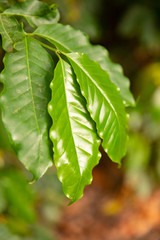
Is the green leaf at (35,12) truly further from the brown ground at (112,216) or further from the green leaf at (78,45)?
the brown ground at (112,216)

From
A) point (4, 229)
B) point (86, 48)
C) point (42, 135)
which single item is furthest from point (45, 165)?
point (4, 229)

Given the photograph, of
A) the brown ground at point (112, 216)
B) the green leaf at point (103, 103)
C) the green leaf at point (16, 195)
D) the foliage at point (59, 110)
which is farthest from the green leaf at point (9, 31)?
the brown ground at point (112, 216)

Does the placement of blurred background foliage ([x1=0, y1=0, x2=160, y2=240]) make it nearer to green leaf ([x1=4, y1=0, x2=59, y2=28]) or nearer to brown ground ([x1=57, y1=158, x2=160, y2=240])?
brown ground ([x1=57, y1=158, x2=160, y2=240])

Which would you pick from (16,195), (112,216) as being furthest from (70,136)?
(112,216)

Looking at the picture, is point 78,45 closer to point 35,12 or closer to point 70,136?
point 35,12

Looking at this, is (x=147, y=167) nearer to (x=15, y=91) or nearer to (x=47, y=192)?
(x=47, y=192)

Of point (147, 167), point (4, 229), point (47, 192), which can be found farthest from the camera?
point (147, 167)
